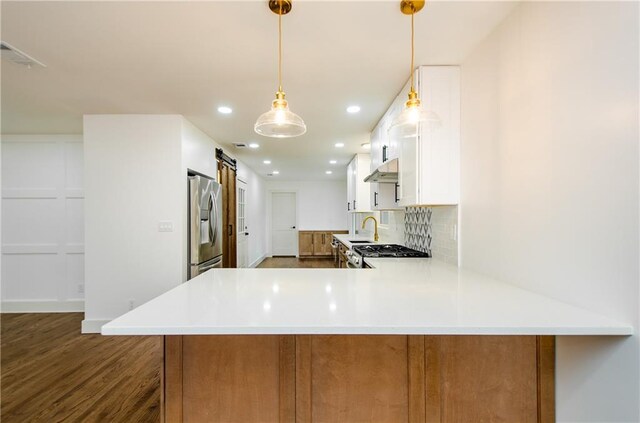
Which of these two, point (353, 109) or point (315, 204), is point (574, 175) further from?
point (315, 204)

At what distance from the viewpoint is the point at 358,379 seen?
4.47 ft

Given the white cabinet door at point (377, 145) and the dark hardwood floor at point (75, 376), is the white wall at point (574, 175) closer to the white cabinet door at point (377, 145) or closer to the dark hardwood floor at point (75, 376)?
the white cabinet door at point (377, 145)

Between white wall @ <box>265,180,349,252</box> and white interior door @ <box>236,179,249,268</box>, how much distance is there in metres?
2.63

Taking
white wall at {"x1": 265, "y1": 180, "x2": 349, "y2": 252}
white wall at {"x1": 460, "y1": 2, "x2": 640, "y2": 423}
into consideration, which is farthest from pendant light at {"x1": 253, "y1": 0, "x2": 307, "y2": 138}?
white wall at {"x1": 265, "y1": 180, "x2": 349, "y2": 252}

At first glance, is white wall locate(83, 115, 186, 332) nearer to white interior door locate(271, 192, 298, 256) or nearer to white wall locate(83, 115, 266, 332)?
white wall locate(83, 115, 266, 332)

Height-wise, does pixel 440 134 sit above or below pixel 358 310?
above

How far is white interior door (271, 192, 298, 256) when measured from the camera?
9.60m

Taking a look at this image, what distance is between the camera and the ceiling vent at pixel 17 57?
202 centimetres

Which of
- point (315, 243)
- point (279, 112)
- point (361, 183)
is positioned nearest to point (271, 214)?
point (315, 243)

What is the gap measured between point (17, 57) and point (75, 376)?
7.89 ft

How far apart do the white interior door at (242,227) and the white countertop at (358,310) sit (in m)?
4.48

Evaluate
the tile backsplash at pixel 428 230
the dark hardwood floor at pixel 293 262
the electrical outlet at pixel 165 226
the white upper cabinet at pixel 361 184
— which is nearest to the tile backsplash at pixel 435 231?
the tile backsplash at pixel 428 230

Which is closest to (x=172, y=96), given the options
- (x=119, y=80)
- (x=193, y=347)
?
(x=119, y=80)

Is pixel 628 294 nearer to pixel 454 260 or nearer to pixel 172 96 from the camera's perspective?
pixel 454 260
